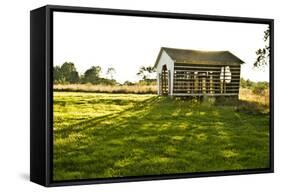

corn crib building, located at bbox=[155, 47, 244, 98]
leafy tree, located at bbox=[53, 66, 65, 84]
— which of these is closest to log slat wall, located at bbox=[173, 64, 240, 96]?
corn crib building, located at bbox=[155, 47, 244, 98]

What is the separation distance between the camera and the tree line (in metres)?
6.98

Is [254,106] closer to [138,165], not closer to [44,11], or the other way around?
[138,165]

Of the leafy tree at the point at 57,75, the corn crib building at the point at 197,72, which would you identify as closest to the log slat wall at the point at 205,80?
the corn crib building at the point at 197,72

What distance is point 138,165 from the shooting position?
24.3 ft

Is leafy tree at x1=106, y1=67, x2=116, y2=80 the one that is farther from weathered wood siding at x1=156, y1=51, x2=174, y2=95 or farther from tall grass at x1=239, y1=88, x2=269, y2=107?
tall grass at x1=239, y1=88, x2=269, y2=107

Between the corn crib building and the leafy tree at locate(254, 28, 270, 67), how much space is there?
27cm

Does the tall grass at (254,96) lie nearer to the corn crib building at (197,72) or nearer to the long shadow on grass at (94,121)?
the corn crib building at (197,72)

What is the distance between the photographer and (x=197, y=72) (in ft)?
25.9

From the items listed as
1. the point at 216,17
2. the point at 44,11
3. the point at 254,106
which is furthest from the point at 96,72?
the point at 254,106

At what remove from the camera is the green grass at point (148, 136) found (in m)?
7.09

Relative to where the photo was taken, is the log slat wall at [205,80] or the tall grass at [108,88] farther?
the log slat wall at [205,80]

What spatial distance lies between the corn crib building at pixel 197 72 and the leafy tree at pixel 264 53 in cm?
27

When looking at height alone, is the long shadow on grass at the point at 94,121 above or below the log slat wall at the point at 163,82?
below

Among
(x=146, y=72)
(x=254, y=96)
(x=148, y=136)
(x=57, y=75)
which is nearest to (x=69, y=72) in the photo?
(x=57, y=75)
